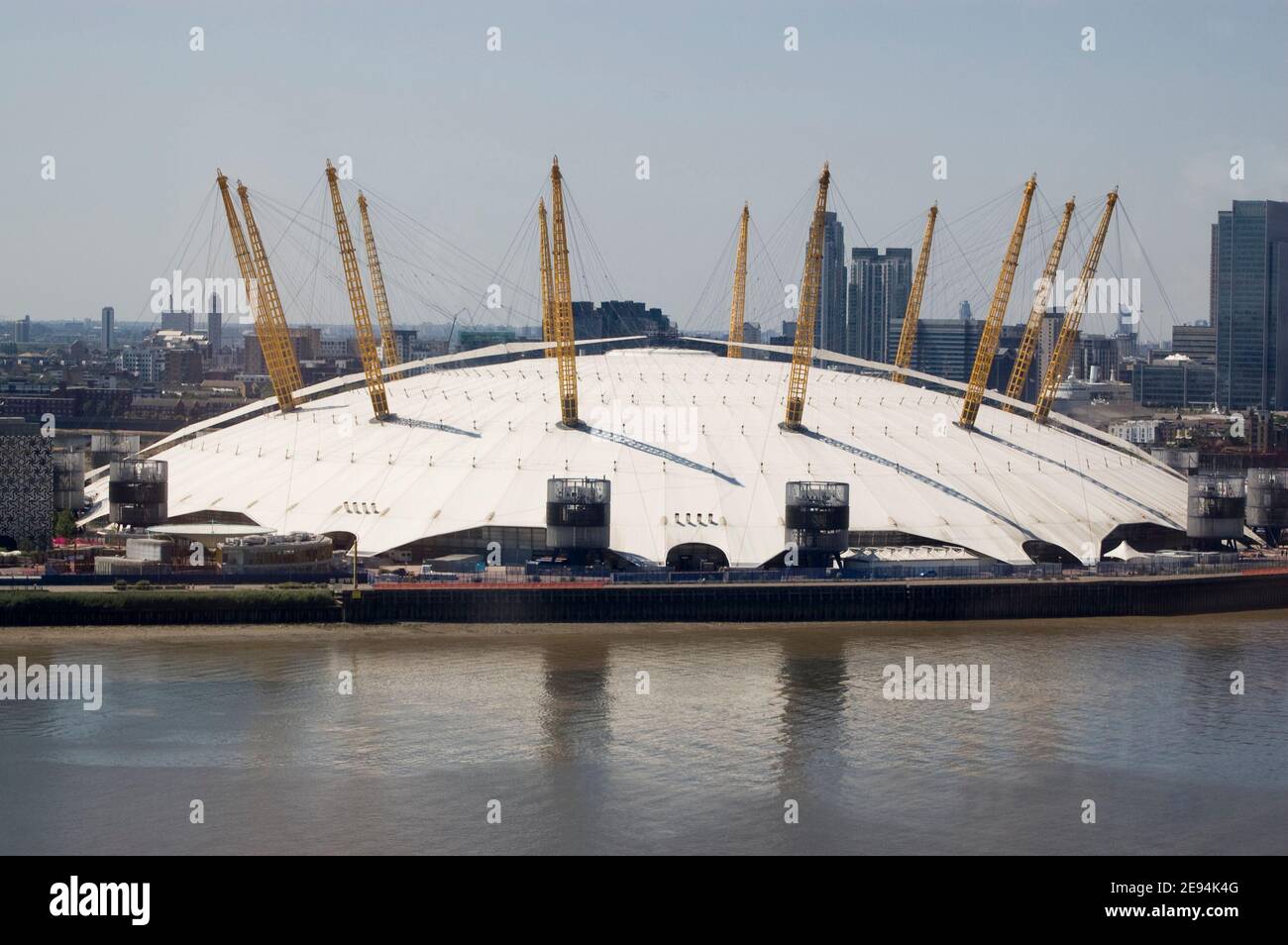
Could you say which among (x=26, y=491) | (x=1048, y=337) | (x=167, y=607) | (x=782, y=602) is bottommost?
(x=782, y=602)

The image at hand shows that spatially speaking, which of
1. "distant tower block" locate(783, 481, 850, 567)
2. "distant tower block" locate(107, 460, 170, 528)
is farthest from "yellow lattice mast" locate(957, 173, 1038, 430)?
"distant tower block" locate(107, 460, 170, 528)

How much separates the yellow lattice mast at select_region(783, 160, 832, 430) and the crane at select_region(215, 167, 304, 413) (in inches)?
765

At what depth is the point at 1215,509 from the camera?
61750mm

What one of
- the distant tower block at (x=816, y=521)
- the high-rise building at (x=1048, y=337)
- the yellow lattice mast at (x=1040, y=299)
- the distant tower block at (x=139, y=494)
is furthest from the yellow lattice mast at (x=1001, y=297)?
the high-rise building at (x=1048, y=337)

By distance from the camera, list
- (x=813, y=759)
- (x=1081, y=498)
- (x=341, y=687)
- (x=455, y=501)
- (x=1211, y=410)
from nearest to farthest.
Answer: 1. (x=813, y=759)
2. (x=341, y=687)
3. (x=455, y=501)
4. (x=1081, y=498)
5. (x=1211, y=410)

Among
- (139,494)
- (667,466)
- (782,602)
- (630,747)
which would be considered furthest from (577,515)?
(630,747)

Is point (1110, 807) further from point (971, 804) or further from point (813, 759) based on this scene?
point (813, 759)

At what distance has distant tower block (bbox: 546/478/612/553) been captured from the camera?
177 ft

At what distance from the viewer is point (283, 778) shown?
33.6 meters

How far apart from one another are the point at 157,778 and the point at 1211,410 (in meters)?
156

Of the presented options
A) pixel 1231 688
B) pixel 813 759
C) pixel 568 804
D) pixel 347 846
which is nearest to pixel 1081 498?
pixel 1231 688

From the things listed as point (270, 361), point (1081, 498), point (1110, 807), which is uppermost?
point (270, 361)

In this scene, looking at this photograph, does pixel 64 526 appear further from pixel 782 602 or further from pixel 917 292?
pixel 917 292

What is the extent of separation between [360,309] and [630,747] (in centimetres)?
3719
